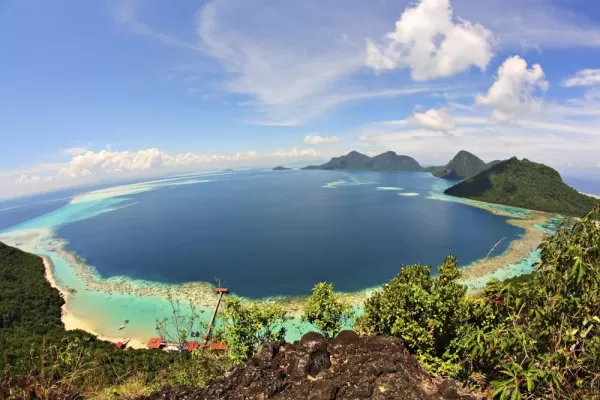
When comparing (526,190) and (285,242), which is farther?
(526,190)

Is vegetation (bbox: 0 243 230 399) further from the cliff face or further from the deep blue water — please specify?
the deep blue water

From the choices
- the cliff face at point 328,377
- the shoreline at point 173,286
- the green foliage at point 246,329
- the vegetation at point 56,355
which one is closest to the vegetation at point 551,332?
the cliff face at point 328,377

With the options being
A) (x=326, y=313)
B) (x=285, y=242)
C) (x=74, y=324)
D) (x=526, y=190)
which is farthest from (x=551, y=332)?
(x=526, y=190)

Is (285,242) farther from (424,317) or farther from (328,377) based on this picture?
(328,377)

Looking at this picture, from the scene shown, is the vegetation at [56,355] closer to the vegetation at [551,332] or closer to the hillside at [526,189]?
the vegetation at [551,332]

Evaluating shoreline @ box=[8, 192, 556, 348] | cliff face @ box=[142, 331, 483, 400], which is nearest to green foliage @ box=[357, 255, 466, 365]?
cliff face @ box=[142, 331, 483, 400]
